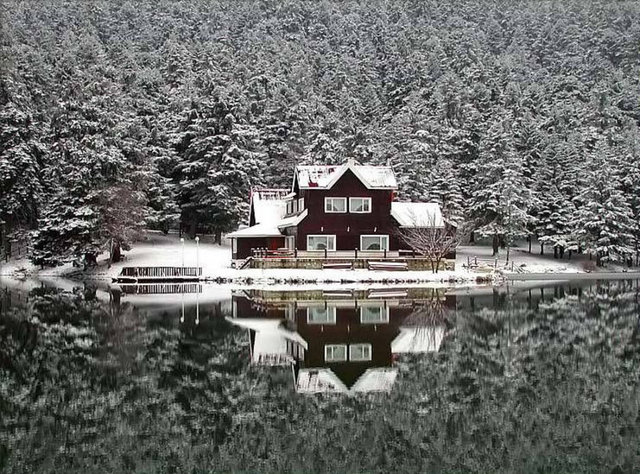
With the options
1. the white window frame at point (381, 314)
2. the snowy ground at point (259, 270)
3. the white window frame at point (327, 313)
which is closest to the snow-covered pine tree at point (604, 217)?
the snowy ground at point (259, 270)

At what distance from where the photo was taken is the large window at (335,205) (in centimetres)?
5150

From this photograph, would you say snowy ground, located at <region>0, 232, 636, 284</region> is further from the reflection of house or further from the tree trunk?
the reflection of house

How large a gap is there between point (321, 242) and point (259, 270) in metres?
6.35

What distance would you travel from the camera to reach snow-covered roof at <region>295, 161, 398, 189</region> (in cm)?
5128

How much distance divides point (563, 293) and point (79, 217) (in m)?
32.3

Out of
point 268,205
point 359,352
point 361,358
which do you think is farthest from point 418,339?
point 268,205

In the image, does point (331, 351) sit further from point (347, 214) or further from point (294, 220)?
point (347, 214)

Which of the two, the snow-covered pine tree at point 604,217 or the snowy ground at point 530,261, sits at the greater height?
the snow-covered pine tree at point 604,217

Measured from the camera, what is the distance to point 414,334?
22.4 meters

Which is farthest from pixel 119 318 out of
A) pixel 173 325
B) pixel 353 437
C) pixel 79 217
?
pixel 79 217

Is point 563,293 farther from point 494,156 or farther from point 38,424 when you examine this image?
point 38,424

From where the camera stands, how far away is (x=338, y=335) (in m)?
22.2

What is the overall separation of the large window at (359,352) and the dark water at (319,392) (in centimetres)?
6

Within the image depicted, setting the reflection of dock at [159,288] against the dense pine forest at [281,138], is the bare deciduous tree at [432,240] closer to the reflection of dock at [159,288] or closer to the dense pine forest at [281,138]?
the dense pine forest at [281,138]
